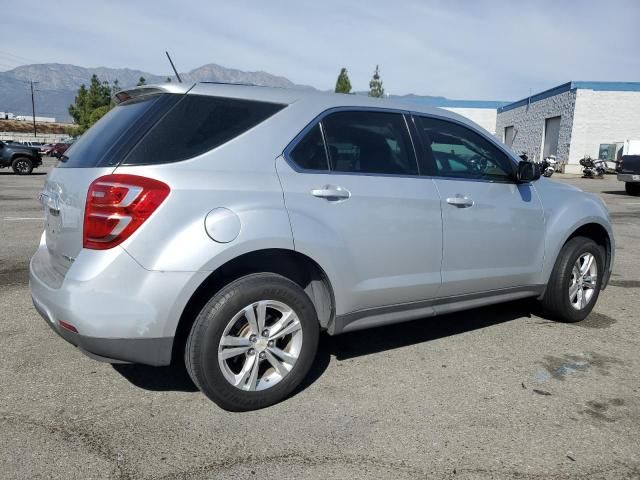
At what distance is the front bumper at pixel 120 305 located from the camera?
2641mm

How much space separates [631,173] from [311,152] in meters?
18.7

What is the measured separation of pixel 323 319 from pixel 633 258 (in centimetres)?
615

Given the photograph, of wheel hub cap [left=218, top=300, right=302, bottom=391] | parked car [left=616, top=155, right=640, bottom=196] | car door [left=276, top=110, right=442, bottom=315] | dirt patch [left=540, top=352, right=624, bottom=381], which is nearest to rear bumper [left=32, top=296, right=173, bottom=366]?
wheel hub cap [left=218, top=300, right=302, bottom=391]

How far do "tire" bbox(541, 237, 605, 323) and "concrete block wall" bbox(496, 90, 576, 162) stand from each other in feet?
105

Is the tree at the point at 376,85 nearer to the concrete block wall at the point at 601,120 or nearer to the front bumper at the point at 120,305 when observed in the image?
the concrete block wall at the point at 601,120

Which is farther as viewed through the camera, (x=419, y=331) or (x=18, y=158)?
(x=18, y=158)

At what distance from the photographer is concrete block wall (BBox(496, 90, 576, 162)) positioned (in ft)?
111

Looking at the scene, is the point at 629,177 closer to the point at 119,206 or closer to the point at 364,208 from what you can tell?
the point at 364,208

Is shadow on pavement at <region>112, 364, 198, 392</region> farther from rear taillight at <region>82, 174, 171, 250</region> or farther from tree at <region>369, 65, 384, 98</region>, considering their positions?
tree at <region>369, 65, 384, 98</region>

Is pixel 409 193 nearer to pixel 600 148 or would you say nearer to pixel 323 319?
pixel 323 319

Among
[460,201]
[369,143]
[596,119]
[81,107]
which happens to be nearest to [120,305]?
[369,143]

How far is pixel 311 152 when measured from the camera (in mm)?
3230

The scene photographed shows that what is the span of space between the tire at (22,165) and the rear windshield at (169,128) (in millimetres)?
22822

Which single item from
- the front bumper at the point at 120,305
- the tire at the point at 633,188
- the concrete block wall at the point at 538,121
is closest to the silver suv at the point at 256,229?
the front bumper at the point at 120,305
